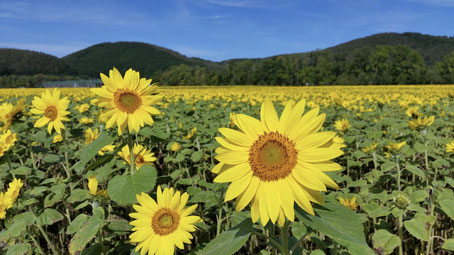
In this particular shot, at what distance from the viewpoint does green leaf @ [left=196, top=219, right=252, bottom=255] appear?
101 centimetres

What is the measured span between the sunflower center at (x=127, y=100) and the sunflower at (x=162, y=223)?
52cm

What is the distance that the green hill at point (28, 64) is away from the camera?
9144 cm

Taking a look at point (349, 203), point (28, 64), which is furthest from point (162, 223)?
point (28, 64)

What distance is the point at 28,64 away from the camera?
9819 cm

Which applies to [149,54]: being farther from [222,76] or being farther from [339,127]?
[339,127]

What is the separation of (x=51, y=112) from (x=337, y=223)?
2530 millimetres

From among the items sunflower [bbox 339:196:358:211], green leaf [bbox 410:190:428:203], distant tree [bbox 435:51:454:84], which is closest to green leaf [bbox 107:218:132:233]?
sunflower [bbox 339:196:358:211]

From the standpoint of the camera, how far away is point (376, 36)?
157m

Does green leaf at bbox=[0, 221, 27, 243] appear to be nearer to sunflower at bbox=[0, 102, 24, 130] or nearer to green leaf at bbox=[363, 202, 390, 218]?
sunflower at bbox=[0, 102, 24, 130]

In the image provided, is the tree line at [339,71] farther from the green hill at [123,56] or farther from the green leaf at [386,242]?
the green hill at [123,56]

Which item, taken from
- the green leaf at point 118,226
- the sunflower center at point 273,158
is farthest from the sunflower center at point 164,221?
the sunflower center at point 273,158

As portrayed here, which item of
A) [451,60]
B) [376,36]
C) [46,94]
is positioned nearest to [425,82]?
[451,60]

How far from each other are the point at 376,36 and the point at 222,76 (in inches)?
4892

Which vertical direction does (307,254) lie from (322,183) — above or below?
below
